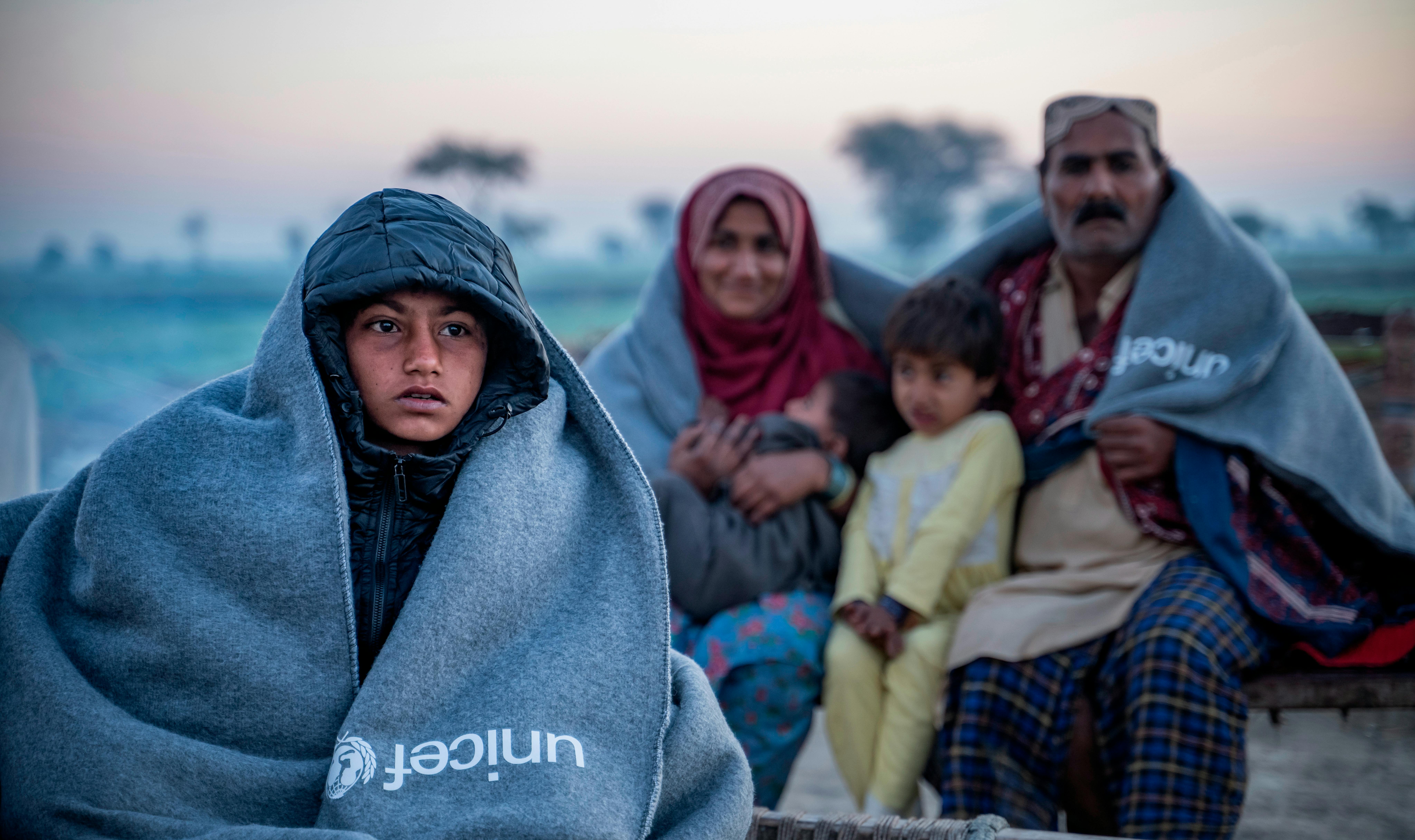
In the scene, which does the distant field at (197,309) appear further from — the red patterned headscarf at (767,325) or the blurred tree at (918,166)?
the blurred tree at (918,166)

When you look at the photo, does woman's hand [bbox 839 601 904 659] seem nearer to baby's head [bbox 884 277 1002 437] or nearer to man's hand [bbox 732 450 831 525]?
man's hand [bbox 732 450 831 525]

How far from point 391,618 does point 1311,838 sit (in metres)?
3.20

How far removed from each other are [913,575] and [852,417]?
1.89 feet

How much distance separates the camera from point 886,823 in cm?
208

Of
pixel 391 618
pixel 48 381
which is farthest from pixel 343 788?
pixel 48 381

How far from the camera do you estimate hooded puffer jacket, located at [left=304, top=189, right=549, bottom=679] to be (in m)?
1.87

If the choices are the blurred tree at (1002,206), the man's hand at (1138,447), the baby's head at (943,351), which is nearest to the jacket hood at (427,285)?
the baby's head at (943,351)

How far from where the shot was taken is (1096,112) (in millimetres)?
3158

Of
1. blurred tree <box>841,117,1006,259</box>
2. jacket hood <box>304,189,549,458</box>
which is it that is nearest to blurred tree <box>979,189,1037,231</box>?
blurred tree <box>841,117,1006,259</box>

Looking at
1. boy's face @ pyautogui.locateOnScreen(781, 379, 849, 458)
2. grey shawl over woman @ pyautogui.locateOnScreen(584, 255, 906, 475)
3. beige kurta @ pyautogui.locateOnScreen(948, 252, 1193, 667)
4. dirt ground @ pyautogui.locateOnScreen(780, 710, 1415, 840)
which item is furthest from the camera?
dirt ground @ pyautogui.locateOnScreen(780, 710, 1415, 840)

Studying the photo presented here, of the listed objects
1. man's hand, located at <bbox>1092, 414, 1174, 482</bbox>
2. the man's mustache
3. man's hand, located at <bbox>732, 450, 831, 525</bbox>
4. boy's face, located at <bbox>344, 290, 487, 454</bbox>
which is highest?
the man's mustache

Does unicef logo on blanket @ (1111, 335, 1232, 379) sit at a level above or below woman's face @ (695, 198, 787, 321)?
below

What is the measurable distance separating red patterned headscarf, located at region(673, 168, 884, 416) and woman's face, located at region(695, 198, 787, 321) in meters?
0.02

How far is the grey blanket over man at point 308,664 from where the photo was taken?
5.41 ft
